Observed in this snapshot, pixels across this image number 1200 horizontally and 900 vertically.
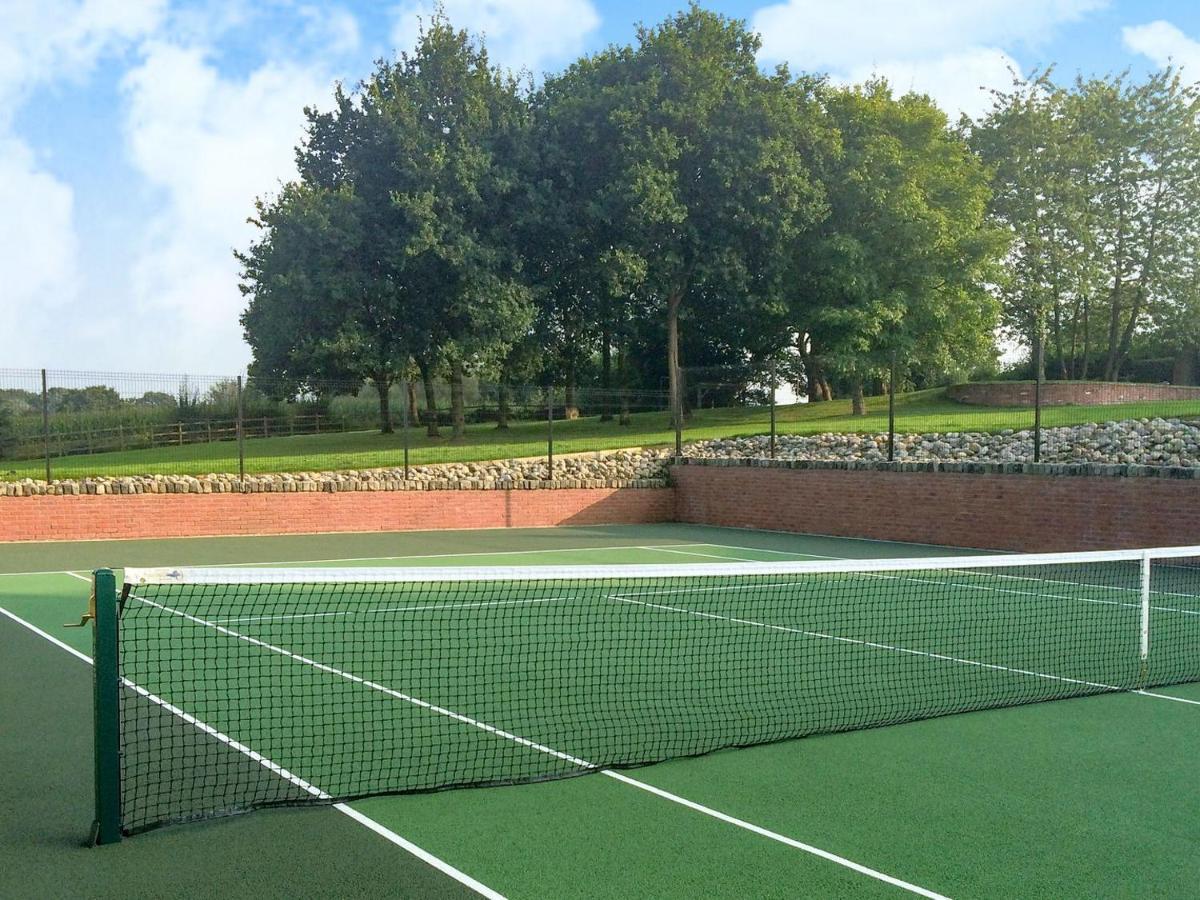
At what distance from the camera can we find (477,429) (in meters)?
25.2

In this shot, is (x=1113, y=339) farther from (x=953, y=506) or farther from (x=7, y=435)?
(x=7, y=435)

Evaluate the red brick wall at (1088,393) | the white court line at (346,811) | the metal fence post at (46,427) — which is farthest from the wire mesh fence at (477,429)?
the white court line at (346,811)

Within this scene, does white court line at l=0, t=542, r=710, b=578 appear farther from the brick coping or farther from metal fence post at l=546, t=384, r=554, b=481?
metal fence post at l=546, t=384, r=554, b=481

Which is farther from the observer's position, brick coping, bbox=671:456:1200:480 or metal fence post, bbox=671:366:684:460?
metal fence post, bbox=671:366:684:460

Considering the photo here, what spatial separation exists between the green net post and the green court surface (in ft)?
0.50

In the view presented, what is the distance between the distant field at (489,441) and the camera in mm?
21172

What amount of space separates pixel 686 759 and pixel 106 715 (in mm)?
2993

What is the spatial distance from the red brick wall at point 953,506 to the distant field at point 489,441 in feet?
7.13

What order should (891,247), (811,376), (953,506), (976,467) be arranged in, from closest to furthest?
(976,467) → (953,506) → (891,247) → (811,376)

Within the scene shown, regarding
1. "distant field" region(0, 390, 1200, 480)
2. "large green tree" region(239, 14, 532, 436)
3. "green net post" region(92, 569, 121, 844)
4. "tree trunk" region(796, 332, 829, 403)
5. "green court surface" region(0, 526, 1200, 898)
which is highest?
"large green tree" region(239, 14, 532, 436)

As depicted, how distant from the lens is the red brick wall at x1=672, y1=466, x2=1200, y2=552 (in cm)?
1650

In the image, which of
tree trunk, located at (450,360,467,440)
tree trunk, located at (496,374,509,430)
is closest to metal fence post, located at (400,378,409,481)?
tree trunk, located at (450,360,467,440)

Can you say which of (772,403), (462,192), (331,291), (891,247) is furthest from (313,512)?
(891,247)

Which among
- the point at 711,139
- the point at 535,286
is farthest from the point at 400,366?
the point at 711,139
